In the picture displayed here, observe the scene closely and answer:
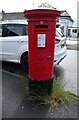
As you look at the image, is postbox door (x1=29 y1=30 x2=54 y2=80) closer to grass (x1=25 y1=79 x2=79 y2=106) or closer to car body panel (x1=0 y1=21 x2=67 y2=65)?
grass (x1=25 y1=79 x2=79 y2=106)

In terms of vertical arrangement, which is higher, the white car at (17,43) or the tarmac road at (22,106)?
the white car at (17,43)

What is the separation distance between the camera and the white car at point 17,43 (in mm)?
6908

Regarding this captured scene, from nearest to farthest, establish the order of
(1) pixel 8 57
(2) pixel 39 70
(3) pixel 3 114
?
(3) pixel 3 114, (2) pixel 39 70, (1) pixel 8 57

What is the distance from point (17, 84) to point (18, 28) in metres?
2.26

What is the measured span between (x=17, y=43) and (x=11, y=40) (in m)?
0.27

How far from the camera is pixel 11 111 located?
13.8 feet

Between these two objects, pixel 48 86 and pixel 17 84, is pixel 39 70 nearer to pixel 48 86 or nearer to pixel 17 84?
pixel 48 86

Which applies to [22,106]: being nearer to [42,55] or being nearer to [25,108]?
[25,108]

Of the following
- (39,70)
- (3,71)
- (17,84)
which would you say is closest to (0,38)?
(3,71)

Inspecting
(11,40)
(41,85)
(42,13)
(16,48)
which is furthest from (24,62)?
(42,13)

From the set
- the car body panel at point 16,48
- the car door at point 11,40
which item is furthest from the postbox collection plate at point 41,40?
the car door at point 11,40

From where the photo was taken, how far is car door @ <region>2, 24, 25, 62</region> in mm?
7102

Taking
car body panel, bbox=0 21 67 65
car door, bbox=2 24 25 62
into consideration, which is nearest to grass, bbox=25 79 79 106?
car body panel, bbox=0 21 67 65

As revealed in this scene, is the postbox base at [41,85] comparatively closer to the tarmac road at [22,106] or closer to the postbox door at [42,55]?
the postbox door at [42,55]
